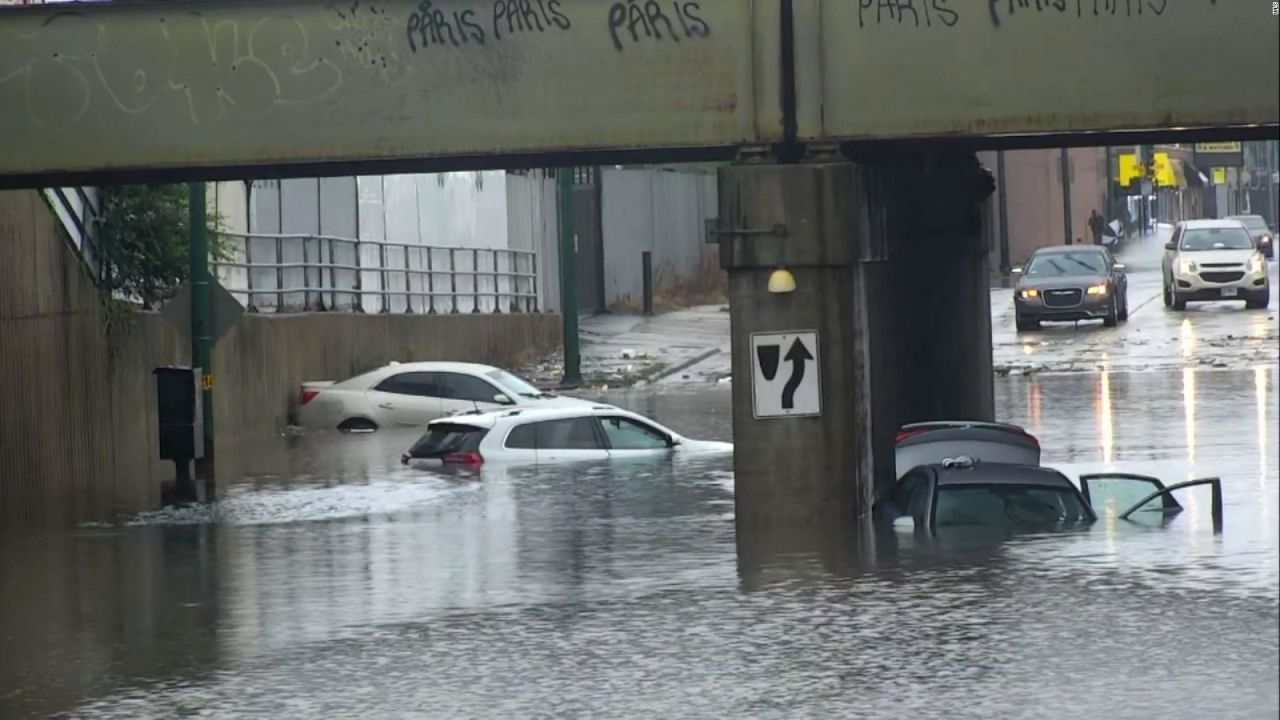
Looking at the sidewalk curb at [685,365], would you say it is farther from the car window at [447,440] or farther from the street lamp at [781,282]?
the street lamp at [781,282]

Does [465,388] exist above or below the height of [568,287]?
below

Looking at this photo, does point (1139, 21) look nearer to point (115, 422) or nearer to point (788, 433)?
point (788, 433)

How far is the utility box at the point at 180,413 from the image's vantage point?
28234 millimetres

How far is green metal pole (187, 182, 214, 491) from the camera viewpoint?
28.1 metres

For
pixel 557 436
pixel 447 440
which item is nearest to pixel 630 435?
pixel 557 436

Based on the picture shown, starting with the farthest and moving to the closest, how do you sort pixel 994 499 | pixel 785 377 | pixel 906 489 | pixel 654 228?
pixel 654 228 < pixel 785 377 < pixel 906 489 < pixel 994 499

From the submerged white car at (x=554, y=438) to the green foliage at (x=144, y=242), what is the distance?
617 centimetres

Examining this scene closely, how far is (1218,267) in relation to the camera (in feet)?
155

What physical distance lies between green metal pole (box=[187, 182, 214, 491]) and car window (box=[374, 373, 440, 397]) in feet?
18.1

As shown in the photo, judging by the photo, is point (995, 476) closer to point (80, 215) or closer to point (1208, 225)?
point (80, 215)

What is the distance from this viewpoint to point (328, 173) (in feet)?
67.9

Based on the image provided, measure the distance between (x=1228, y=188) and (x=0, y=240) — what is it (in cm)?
11470

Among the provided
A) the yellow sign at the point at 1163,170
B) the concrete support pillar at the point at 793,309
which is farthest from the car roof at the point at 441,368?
the yellow sign at the point at 1163,170

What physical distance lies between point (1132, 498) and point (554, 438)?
8.19 metres
